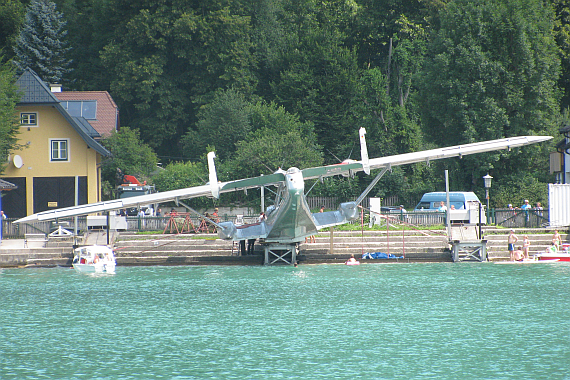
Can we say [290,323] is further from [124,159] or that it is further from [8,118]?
[124,159]

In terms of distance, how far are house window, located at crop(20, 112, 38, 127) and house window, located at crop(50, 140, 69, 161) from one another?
160 cm

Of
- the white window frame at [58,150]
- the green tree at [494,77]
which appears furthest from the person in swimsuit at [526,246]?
the white window frame at [58,150]

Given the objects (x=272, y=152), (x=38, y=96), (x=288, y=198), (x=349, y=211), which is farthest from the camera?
(x=272, y=152)

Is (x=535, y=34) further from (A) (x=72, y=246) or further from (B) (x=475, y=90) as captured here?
(A) (x=72, y=246)

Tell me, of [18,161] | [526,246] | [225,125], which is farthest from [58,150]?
[526,246]

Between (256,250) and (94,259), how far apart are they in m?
8.12

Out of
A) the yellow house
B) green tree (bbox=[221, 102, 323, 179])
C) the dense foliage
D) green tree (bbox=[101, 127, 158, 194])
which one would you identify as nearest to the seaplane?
the dense foliage

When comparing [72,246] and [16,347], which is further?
[72,246]

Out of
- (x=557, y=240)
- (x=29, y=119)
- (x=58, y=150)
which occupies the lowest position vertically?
(x=557, y=240)

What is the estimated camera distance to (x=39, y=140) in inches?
1785

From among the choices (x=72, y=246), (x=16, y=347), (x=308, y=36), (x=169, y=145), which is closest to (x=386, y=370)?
(x=16, y=347)

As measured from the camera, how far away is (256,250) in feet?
119

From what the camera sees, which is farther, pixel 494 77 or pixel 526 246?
pixel 494 77

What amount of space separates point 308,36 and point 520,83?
20.3 metres
